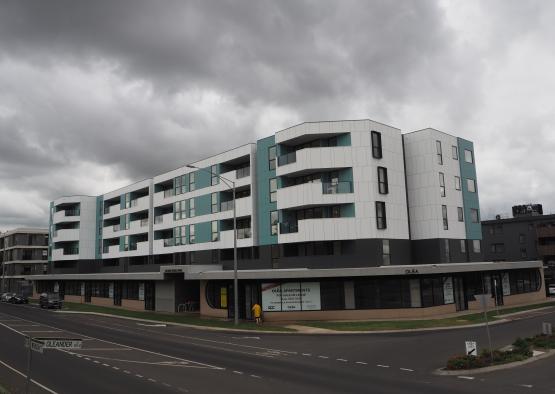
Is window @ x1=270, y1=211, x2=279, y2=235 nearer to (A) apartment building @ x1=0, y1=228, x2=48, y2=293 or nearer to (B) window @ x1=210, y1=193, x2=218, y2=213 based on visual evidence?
Answer: (B) window @ x1=210, y1=193, x2=218, y2=213

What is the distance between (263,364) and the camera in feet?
68.4

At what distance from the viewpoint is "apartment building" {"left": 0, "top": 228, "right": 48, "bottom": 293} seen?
11081 centimetres

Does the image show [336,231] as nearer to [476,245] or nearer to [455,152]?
[455,152]

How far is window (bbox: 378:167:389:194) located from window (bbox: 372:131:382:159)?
1.21 meters

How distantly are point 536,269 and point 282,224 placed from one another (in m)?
30.5

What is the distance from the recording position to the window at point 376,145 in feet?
144

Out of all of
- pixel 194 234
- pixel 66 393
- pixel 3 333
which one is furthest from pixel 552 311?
pixel 3 333

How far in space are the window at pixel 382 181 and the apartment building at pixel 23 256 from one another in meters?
89.6

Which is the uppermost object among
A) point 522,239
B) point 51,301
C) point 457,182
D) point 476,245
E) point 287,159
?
point 287,159

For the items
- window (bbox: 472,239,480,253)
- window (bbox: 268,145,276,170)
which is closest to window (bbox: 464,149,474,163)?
window (bbox: 472,239,480,253)

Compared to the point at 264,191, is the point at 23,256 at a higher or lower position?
lower

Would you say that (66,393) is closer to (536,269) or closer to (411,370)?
(411,370)

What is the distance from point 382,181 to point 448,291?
34.9 ft

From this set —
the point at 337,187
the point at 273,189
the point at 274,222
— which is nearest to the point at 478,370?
the point at 337,187
